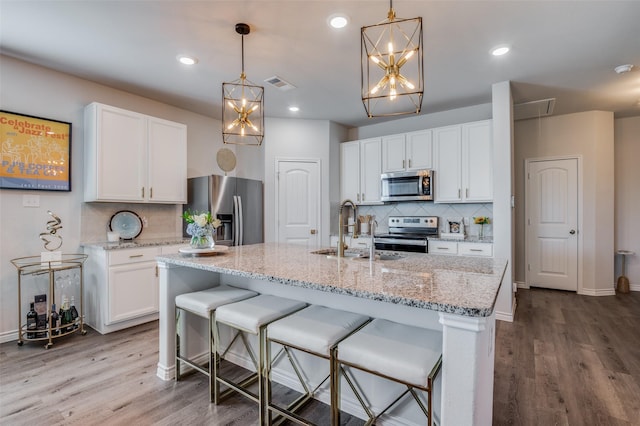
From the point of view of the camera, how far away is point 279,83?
3.45 meters

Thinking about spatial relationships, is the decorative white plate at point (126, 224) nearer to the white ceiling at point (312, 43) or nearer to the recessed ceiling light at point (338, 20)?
the white ceiling at point (312, 43)

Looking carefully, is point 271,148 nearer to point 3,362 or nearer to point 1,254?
point 1,254

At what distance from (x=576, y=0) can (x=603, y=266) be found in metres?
4.04

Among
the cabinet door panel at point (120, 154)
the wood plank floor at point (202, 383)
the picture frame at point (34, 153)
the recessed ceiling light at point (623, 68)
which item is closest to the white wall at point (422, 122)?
the recessed ceiling light at point (623, 68)

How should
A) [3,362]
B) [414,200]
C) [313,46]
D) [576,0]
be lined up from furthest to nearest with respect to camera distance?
[414,200], [313,46], [3,362], [576,0]

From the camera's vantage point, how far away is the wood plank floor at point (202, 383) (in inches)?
73.4

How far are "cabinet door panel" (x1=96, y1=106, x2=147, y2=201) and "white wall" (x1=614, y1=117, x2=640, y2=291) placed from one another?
6.62 metres

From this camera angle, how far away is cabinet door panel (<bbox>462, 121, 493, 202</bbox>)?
383 centimetres

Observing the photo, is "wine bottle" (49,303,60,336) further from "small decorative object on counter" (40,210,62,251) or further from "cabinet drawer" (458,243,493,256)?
"cabinet drawer" (458,243,493,256)

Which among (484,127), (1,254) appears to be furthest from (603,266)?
(1,254)

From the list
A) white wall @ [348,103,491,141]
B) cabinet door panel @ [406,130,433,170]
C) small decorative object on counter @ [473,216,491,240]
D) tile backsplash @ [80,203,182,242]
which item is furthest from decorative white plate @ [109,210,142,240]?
small decorative object on counter @ [473,216,491,240]

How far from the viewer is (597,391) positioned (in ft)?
6.98

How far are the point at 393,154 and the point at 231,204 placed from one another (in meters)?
2.36

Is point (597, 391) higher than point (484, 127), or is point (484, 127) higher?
point (484, 127)
